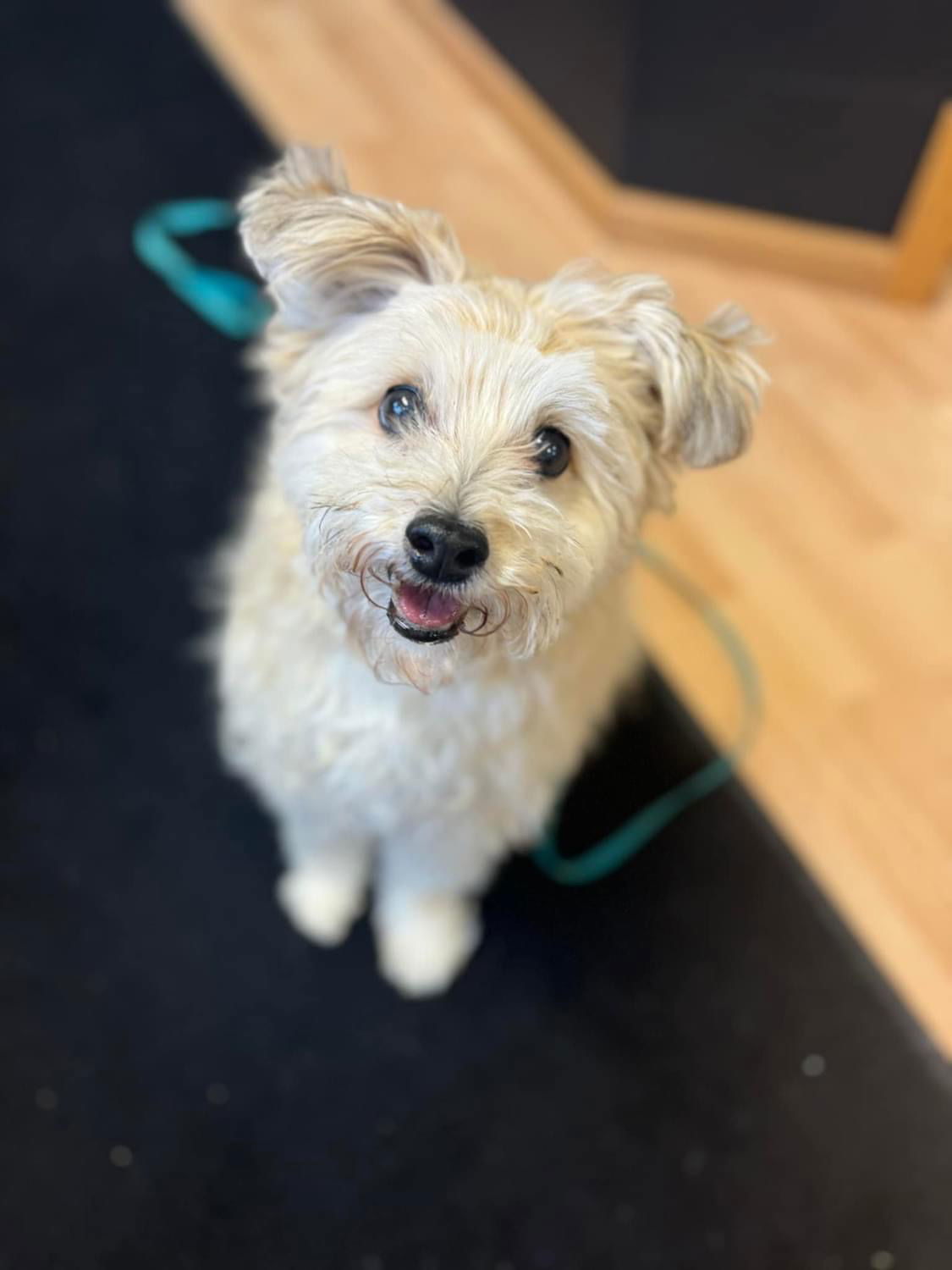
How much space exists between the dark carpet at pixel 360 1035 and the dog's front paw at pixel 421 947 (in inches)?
1.4

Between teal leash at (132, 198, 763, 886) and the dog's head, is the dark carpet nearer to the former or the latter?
teal leash at (132, 198, 763, 886)

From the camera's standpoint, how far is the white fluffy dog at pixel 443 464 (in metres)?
0.92

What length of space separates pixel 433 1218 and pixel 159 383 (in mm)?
1435

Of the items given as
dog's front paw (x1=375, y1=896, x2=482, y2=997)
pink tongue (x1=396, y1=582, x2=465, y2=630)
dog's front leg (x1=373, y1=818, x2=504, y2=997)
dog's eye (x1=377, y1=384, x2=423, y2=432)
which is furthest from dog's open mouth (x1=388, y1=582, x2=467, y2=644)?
dog's front paw (x1=375, y1=896, x2=482, y2=997)

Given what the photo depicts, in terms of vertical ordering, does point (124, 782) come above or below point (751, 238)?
below

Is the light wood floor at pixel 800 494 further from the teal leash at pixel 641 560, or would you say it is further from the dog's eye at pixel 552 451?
the dog's eye at pixel 552 451

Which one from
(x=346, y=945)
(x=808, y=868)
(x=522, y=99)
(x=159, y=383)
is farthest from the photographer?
(x=522, y=99)

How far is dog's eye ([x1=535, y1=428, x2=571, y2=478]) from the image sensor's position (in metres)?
0.98

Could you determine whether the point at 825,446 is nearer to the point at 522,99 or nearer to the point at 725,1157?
the point at 522,99

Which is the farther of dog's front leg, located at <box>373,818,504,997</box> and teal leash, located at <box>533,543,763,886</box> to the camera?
teal leash, located at <box>533,543,763,886</box>

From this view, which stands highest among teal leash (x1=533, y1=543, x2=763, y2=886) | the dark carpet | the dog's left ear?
the dog's left ear

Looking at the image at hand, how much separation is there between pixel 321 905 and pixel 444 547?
0.82 metres

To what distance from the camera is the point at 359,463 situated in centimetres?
95

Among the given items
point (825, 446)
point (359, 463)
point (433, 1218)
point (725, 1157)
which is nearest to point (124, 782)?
point (433, 1218)
